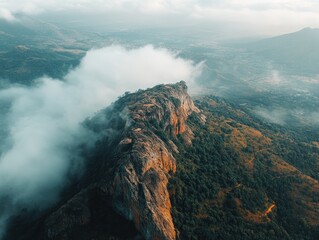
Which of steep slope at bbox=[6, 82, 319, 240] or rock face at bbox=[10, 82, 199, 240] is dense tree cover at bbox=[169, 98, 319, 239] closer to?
steep slope at bbox=[6, 82, 319, 240]

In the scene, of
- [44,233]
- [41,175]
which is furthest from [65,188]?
[44,233]

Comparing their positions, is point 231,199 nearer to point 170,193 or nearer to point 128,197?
point 170,193

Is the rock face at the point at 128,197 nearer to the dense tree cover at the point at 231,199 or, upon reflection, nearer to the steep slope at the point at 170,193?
the steep slope at the point at 170,193

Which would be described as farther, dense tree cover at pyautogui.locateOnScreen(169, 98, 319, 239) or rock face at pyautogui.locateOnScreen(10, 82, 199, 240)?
dense tree cover at pyautogui.locateOnScreen(169, 98, 319, 239)

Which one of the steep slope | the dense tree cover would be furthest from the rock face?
the dense tree cover

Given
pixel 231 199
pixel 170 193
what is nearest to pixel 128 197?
pixel 170 193

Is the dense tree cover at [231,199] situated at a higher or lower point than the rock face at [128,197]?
lower

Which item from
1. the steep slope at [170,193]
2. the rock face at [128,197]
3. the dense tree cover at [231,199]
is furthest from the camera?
the dense tree cover at [231,199]

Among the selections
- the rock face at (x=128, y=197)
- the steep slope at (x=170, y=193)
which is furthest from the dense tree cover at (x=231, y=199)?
the rock face at (x=128, y=197)

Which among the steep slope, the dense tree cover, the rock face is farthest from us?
the dense tree cover
